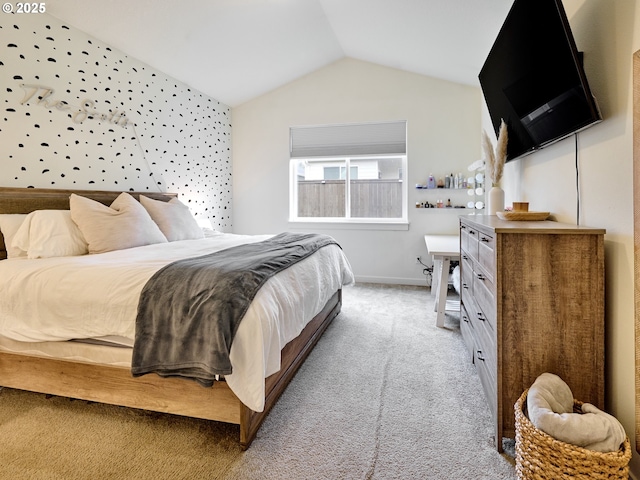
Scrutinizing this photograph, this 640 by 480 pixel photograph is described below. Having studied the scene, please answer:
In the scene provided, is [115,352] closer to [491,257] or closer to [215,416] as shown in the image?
[215,416]

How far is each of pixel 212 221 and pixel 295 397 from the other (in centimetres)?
317

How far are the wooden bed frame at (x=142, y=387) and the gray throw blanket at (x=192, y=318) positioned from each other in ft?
0.49

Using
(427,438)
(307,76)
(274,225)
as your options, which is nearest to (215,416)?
(427,438)

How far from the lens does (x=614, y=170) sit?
1404 millimetres

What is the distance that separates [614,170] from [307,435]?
171 centimetres

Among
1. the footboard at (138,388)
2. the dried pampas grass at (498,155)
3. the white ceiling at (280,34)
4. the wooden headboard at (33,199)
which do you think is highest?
the white ceiling at (280,34)

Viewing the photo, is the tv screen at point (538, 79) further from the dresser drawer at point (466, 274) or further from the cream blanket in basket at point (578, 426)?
the cream blanket in basket at point (578, 426)

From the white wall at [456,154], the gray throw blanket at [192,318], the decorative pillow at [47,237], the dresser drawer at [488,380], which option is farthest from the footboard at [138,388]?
the white wall at [456,154]

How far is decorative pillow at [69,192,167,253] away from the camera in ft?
8.00

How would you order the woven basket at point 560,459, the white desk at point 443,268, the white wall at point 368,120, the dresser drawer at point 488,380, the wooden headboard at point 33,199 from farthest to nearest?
the white wall at point 368,120, the white desk at point 443,268, the wooden headboard at point 33,199, the dresser drawer at point 488,380, the woven basket at point 560,459

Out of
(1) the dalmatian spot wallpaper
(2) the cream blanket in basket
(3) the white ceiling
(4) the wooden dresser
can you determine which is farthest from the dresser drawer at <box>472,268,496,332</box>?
(1) the dalmatian spot wallpaper

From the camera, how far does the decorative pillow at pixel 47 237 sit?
221 centimetres

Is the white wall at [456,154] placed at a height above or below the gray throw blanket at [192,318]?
above

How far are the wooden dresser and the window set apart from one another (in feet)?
10.2
